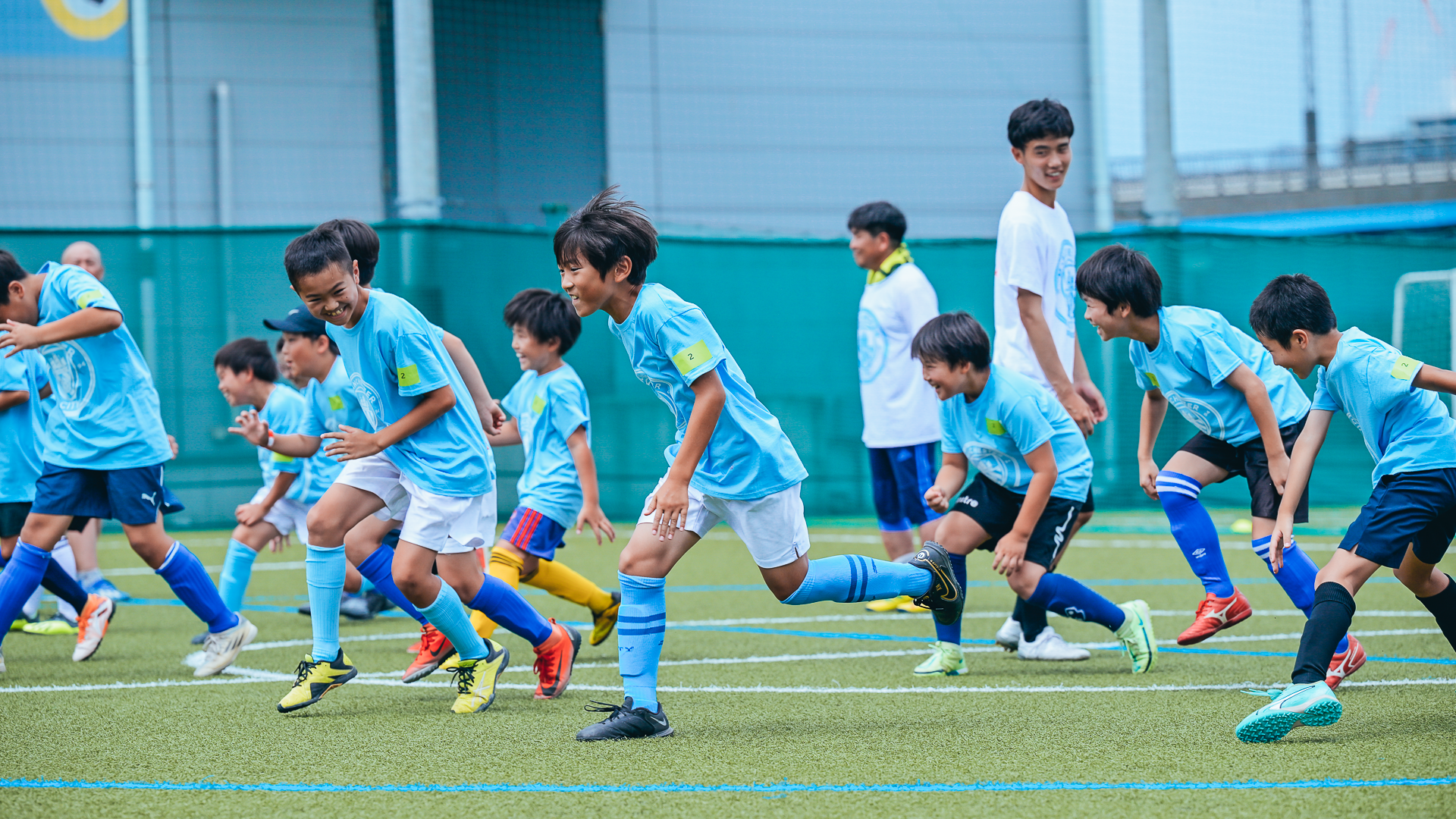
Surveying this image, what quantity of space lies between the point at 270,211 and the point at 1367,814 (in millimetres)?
Result: 13508

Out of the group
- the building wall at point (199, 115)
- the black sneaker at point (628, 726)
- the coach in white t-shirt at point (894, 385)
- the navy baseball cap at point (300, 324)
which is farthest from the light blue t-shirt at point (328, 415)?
the building wall at point (199, 115)

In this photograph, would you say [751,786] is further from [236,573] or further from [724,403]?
[236,573]

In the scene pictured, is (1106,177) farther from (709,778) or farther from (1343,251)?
(709,778)

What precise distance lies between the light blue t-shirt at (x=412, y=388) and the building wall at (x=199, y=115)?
10913 mm

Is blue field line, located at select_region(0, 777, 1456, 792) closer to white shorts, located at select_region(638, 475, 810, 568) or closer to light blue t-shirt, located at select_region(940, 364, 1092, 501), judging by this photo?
white shorts, located at select_region(638, 475, 810, 568)

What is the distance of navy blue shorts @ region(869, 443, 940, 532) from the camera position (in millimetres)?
6531

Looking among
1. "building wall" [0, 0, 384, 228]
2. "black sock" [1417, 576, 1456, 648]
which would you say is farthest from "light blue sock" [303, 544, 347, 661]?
"building wall" [0, 0, 384, 228]

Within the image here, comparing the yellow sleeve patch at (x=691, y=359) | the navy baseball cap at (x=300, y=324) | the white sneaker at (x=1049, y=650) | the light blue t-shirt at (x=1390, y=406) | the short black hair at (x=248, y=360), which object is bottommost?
the white sneaker at (x=1049, y=650)

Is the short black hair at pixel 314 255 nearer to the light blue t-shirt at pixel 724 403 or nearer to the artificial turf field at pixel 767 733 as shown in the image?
the light blue t-shirt at pixel 724 403

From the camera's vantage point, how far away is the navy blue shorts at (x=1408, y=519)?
3.59 metres

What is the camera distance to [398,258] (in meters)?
10.3

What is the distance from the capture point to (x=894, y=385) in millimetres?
6602

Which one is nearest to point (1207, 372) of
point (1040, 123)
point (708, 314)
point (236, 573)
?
point (1040, 123)

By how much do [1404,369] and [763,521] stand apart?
1832mm
